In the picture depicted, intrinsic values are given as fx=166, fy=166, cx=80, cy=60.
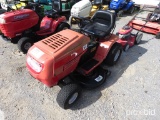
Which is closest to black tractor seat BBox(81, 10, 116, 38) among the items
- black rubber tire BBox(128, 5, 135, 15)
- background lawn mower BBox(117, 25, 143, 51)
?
background lawn mower BBox(117, 25, 143, 51)

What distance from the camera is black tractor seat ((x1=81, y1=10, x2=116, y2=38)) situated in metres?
3.11

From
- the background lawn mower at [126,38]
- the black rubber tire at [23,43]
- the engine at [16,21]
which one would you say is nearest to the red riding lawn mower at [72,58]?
the background lawn mower at [126,38]

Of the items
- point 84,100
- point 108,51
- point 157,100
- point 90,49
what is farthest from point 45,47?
point 157,100

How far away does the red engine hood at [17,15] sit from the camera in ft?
12.0

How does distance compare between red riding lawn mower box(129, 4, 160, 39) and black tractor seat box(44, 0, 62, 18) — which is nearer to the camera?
black tractor seat box(44, 0, 62, 18)

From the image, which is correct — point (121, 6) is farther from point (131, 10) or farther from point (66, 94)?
point (66, 94)

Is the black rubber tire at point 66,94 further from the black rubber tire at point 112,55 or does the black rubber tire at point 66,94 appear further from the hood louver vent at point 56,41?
the black rubber tire at point 112,55

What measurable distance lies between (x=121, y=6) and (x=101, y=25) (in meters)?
3.53

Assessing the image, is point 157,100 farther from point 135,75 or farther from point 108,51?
point 108,51

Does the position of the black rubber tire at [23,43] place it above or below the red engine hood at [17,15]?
below

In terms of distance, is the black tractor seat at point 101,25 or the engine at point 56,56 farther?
the black tractor seat at point 101,25

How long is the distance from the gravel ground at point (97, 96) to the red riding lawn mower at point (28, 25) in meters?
0.61

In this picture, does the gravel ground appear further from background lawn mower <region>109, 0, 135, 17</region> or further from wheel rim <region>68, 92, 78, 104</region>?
background lawn mower <region>109, 0, 135, 17</region>

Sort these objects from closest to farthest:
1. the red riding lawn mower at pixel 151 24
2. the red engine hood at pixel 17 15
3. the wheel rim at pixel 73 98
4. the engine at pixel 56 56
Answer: the engine at pixel 56 56
the wheel rim at pixel 73 98
the red engine hood at pixel 17 15
the red riding lawn mower at pixel 151 24
